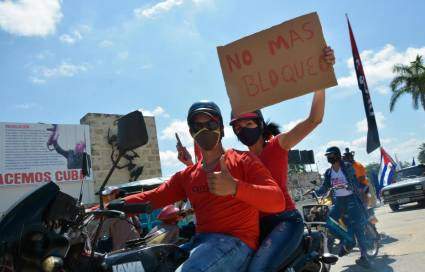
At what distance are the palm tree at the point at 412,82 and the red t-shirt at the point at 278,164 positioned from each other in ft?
118

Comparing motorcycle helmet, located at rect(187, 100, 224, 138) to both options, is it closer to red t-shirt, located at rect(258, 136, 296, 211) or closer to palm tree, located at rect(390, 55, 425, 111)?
red t-shirt, located at rect(258, 136, 296, 211)

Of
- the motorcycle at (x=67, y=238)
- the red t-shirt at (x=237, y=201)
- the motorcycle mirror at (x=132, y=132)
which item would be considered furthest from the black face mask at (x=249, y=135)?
the motorcycle mirror at (x=132, y=132)

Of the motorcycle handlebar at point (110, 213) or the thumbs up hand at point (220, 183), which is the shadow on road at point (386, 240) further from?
the motorcycle handlebar at point (110, 213)

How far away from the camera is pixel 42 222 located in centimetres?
187

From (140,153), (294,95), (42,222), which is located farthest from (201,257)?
(140,153)

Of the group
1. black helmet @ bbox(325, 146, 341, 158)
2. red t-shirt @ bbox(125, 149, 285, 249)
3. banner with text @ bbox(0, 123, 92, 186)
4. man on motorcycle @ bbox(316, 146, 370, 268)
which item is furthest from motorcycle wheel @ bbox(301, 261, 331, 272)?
banner with text @ bbox(0, 123, 92, 186)

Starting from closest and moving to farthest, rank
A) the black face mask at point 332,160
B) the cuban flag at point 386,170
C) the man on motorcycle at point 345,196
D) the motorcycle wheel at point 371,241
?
the man on motorcycle at point 345,196 → the motorcycle wheel at point 371,241 → the black face mask at point 332,160 → the cuban flag at point 386,170

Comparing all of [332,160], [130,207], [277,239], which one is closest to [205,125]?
[130,207]

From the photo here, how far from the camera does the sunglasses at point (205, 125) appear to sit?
2646 mm

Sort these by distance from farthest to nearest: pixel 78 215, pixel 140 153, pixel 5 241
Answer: pixel 140 153
pixel 78 215
pixel 5 241

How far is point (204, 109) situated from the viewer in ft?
8.67

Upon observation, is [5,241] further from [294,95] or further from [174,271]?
[294,95]

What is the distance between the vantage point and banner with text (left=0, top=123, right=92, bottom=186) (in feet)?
75.9

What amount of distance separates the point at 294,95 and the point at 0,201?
2279cm
